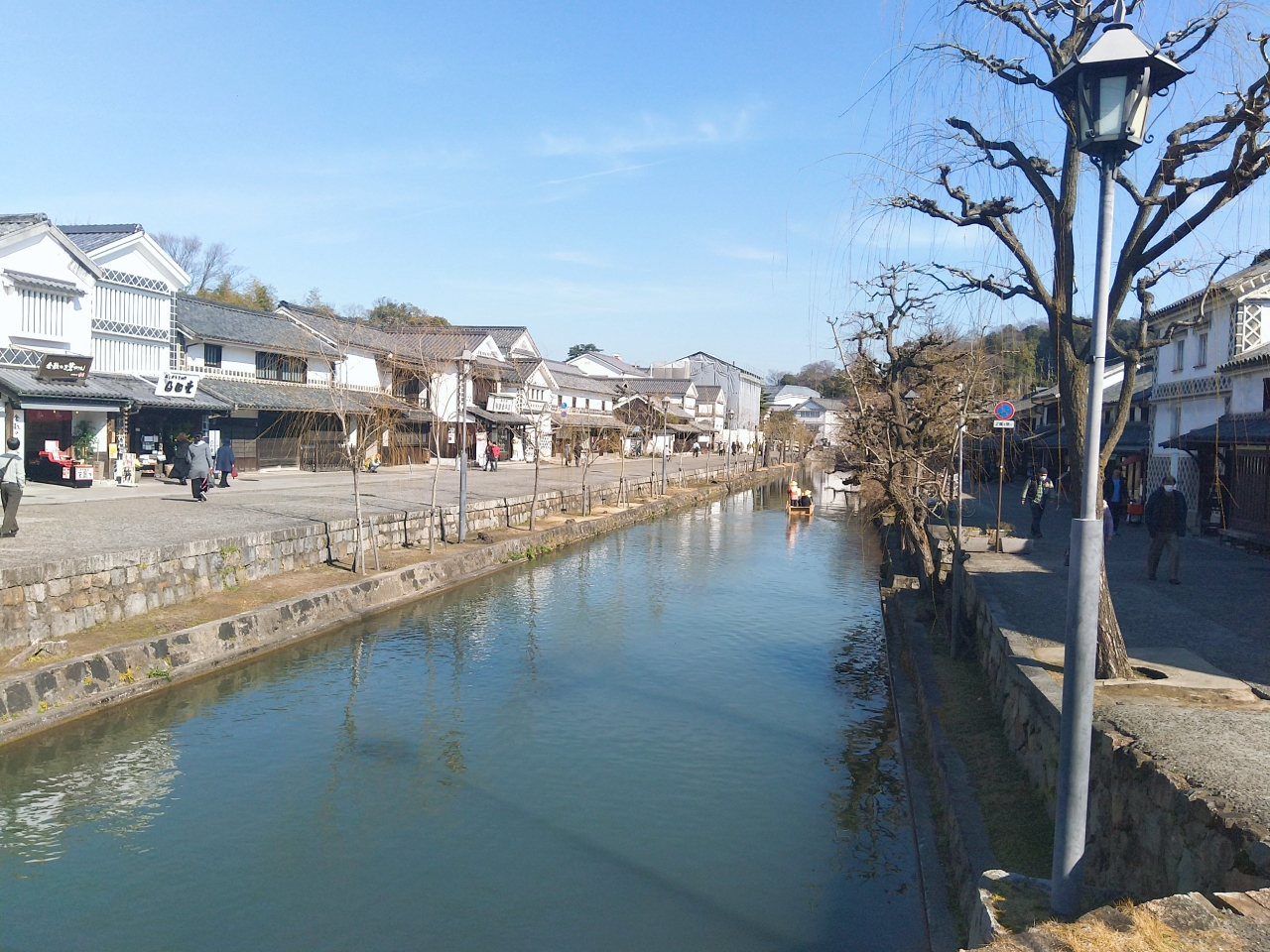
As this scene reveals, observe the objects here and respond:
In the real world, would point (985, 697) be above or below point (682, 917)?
above

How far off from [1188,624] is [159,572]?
13964mm

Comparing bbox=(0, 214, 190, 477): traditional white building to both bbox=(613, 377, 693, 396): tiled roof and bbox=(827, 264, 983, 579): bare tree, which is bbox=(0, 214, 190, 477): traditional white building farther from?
bbox=(613, 377, 693, 396): tiled roof

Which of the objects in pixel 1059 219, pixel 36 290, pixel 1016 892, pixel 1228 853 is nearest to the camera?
pixel 1228 853

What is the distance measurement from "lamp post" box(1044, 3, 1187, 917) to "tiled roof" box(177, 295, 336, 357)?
2966 centimetres

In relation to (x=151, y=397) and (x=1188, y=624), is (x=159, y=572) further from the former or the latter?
(x=151, y=397)

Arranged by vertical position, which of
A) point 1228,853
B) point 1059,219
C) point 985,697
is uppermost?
point 1059,219

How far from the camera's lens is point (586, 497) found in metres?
30.6

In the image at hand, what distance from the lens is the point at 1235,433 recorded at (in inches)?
707

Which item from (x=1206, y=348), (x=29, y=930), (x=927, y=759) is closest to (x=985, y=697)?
(x=927, y=759)

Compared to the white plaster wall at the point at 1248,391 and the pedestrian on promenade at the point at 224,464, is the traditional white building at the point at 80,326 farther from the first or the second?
the white plaster wall at the point at 1248,391

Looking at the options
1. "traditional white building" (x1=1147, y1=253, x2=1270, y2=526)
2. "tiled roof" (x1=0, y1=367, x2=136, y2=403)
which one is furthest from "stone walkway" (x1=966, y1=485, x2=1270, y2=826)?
"tiled roof" (x1=0, y1=367, x2=136, y2=403)

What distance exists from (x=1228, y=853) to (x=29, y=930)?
25.8 feet

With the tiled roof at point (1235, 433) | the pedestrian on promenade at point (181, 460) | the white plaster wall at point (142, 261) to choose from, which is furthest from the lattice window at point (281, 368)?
the tiled roof at point (1235, 433)

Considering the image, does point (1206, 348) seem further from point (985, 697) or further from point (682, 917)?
point (682, 917)
